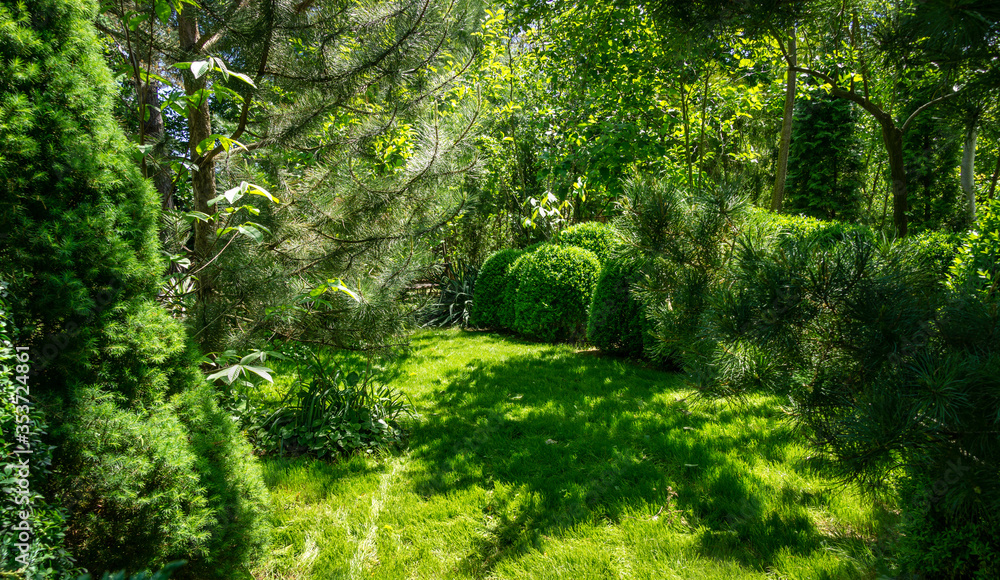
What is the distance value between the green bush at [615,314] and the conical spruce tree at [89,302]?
16.3ft

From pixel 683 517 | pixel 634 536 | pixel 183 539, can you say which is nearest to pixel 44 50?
pixel 183 539

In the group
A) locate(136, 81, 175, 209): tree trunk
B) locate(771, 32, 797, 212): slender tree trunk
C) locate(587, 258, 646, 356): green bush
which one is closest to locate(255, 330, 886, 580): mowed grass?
locate(587, 258, 646, 356): green bush

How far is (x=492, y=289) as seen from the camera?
869 centimetres

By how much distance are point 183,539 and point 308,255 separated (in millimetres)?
1993

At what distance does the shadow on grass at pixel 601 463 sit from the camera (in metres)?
2.39

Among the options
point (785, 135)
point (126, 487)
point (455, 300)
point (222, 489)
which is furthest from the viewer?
point (455, 300)

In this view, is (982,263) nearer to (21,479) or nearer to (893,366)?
(893,366)

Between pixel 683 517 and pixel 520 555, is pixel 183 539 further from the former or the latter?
pixel 683 517

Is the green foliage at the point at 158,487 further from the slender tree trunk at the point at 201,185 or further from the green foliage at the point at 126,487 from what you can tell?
the slender tree trunk at the point at 201,185

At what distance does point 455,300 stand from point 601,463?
6932 mm

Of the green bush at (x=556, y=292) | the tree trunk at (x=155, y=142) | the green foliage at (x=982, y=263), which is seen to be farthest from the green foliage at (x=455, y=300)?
the green foliage at (x=982, y=263)

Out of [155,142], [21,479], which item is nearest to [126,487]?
[21,479]

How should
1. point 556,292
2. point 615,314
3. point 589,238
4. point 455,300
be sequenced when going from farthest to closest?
point 455,300, point 589,238, point 556,292, point 615,314

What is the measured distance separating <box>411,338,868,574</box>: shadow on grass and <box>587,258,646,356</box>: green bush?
0.94 m
